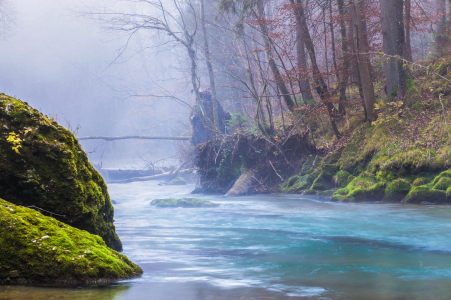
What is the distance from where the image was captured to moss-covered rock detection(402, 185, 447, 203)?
830 cm

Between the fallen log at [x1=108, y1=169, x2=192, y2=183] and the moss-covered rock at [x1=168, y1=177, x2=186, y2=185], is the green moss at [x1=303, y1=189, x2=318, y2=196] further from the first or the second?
the fallen log at [x1=108, y1=169, x2=192, y2=183]

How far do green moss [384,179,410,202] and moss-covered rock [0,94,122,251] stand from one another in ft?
26.2

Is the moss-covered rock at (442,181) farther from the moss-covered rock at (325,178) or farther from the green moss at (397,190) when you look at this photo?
the moss-covered rock at (325,178)

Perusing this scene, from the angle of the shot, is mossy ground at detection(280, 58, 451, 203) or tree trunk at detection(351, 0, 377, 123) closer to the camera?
mossy ground at detection(280, 58, 451, 203)

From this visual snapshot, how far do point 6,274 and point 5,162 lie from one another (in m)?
1.38

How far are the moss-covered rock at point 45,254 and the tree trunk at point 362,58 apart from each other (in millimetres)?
9797

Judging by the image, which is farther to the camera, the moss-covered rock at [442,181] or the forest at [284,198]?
the moss-covered rock at [442,181]

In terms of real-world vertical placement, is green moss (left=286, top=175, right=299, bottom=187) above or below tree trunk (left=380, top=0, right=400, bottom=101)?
below

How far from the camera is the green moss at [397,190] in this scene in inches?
357

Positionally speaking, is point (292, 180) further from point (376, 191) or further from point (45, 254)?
point (45, 254)

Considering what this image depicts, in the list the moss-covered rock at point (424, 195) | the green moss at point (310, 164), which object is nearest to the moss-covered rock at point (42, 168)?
the moss-covered rock at point (424, 195)

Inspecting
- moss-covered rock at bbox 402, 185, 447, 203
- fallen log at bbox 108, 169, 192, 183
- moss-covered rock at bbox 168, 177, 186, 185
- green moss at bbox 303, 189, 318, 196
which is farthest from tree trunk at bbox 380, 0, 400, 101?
fallen log at bbox 108, 169, 192, 183

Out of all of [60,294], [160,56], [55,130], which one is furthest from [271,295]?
[160,56]

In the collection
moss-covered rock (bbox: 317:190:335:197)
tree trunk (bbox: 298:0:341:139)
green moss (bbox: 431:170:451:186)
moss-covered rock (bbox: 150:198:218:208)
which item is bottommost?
moss-covered rock (bbox: 150:198:218:208)
